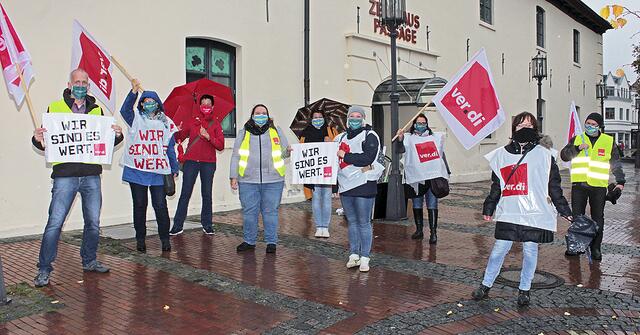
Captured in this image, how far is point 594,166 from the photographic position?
667 cm

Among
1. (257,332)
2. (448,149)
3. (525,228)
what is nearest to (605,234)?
(525,228)

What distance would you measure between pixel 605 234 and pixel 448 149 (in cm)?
920

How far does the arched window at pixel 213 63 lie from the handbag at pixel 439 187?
4943 millimetres

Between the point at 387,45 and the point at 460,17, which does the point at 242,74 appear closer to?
the point at 387,45

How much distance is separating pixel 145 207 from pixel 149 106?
50.3 inches

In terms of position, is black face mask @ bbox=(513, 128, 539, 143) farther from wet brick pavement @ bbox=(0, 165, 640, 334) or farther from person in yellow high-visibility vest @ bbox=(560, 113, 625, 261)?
person in yellow high-visibility vest @ bbox=(560, 113, 625, 261)

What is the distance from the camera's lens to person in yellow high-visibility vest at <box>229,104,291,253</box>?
7.01m

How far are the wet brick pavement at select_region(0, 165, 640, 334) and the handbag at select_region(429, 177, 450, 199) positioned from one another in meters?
0.74

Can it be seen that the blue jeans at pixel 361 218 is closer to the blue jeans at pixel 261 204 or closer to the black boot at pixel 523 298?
the blue jeans at pixel 261 204

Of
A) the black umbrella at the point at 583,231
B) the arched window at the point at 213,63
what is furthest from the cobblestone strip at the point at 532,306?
the arched window at the point at 213,63

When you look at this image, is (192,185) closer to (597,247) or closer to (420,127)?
(420,127)

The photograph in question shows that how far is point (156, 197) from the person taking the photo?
713cm

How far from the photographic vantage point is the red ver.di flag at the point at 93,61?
701cm

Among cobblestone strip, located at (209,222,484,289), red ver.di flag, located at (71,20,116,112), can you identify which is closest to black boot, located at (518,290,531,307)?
cobblestone strip, located at (209,222,484,289)
